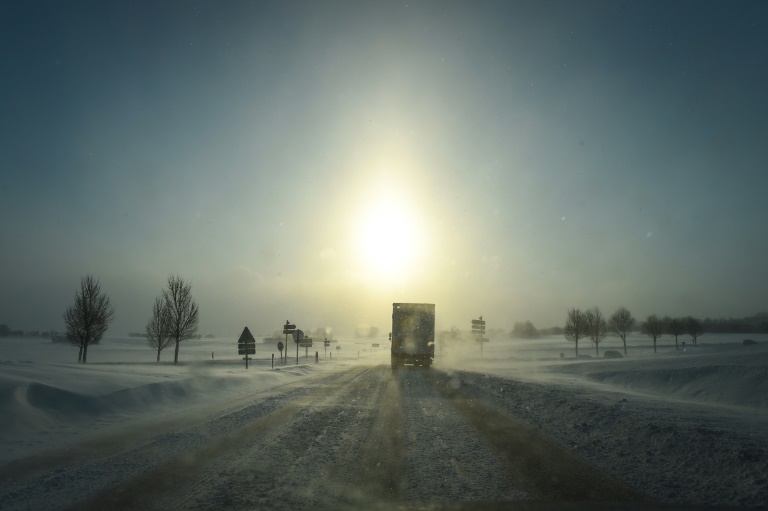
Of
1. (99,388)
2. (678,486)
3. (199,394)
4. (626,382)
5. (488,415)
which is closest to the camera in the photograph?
(678,486)

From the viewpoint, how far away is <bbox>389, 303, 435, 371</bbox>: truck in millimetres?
32500

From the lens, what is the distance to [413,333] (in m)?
32.6

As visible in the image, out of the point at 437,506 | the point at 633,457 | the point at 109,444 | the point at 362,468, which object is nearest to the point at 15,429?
the point at 109,444

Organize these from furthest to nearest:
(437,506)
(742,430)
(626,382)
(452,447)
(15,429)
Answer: (626,382) < (15,429) < (742,430) < (452,447) < (437,506)

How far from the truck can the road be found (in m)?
21.3

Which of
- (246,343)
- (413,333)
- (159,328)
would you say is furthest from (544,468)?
(159,328)

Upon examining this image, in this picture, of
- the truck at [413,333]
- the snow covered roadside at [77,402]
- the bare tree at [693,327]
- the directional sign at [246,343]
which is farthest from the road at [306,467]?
the bare tree at [693,327]

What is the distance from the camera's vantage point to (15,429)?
9484 millimetres

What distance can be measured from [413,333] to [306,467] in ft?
86.4

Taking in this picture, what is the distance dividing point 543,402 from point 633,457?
22.0 ft

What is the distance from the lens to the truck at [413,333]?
32500 millimetres

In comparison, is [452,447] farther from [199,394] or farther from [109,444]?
[199,394]

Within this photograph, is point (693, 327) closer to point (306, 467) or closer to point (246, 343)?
point (246, 343)

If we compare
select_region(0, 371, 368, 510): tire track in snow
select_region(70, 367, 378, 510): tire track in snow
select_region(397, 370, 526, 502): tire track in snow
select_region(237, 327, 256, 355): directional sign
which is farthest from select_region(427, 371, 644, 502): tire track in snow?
select_region(237, 327, 256, 355): directional sign
